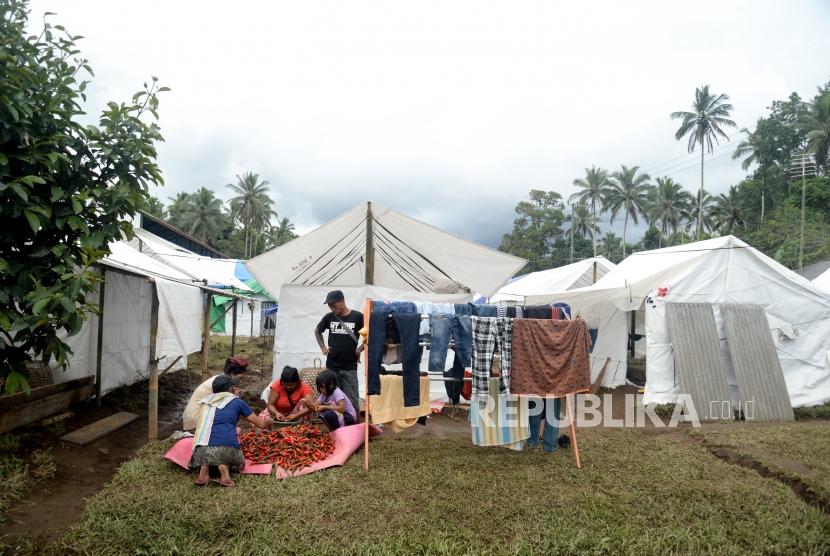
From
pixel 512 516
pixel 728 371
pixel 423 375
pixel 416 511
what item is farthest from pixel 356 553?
pixel 728 371

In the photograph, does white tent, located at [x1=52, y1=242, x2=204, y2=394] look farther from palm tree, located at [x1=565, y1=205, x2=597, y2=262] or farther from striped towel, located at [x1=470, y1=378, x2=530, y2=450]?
palm tree, located at [x1=565, y1=205, x2=597, y2=262]

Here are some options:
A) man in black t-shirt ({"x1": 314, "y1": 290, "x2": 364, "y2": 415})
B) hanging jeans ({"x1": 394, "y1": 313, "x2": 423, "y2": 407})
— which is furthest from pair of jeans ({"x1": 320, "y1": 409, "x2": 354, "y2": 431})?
hanging jeans ({"x1": 394, "y1": 313, "x2": 423, "y2": 407})

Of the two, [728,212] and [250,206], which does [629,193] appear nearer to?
[728,212]

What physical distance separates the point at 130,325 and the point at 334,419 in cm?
459

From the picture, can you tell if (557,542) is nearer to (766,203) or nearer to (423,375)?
(423,375)

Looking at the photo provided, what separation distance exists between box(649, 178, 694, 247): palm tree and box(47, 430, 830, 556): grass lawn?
135ft

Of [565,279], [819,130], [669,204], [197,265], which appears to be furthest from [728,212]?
[197,265]

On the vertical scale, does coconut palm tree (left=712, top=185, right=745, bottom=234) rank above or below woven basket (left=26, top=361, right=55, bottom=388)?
above

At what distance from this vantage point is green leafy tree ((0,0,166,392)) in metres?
2.88

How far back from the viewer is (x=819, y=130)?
28438mm

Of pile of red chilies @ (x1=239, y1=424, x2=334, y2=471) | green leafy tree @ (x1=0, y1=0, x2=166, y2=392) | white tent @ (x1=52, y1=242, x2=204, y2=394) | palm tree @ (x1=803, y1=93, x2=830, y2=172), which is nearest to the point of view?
green leafy tree @ (x1=0, y1=0, x2=166, y2=392)

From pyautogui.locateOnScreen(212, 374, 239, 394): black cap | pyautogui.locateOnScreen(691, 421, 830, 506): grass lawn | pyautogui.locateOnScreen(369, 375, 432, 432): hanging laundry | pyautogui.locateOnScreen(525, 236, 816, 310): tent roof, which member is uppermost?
pyautogui.locateOnScreen(525, 236, 816, 310): tent roof

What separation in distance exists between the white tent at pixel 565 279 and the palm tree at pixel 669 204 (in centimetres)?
3099

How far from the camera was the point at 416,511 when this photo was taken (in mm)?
3680
